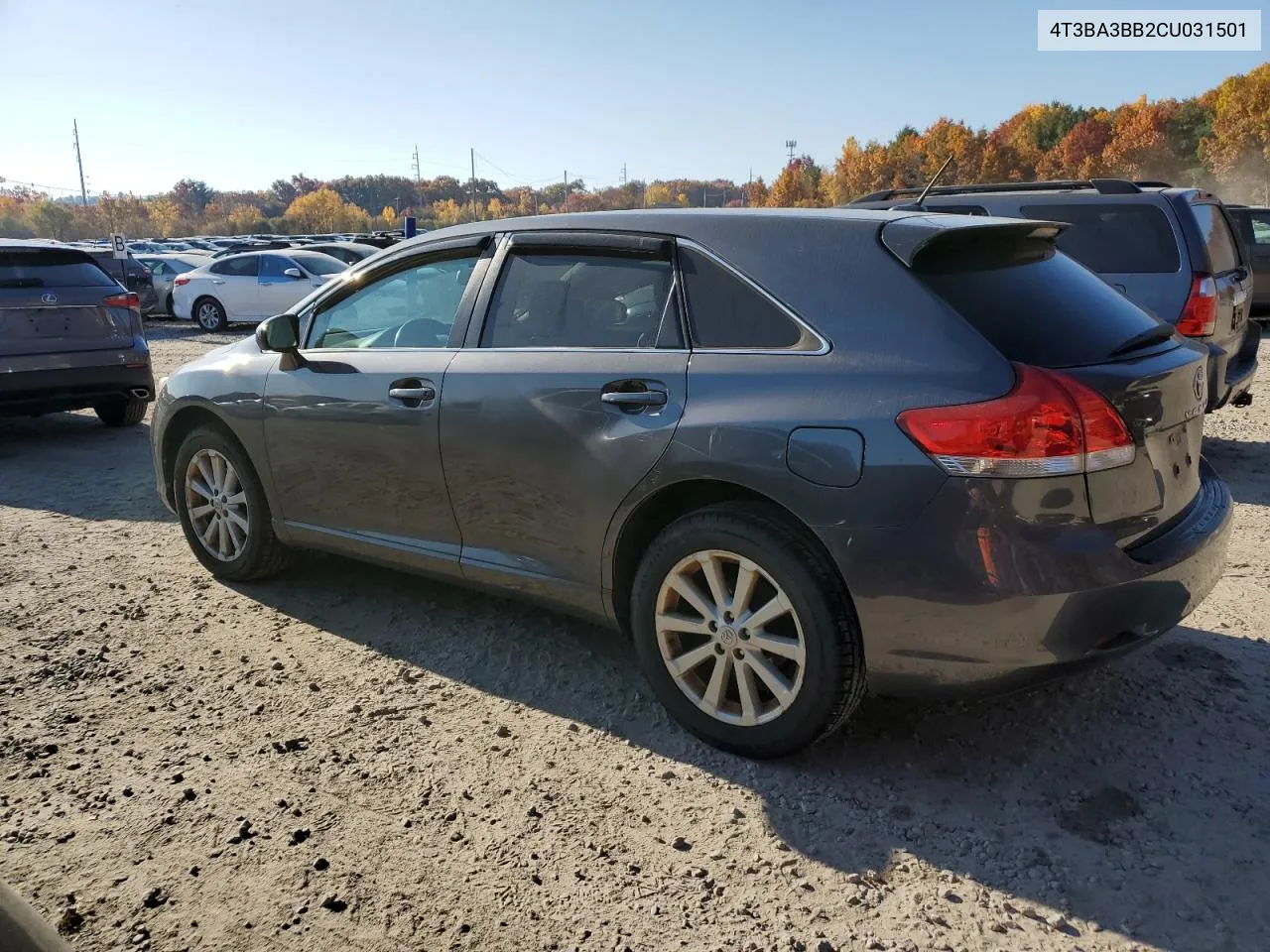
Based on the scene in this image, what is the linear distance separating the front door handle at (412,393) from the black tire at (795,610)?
1168 mm

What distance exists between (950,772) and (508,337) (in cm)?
216

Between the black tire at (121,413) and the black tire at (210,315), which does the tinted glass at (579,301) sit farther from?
the black tire at (210,315)

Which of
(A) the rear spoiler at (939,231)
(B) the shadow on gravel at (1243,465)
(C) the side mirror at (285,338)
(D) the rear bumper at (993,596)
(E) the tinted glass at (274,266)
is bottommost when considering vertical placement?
(B) the shadow on gravel at (1243,465)

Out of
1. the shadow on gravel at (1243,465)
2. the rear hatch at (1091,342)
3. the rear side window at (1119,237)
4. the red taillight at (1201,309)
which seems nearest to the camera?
the rear hatch at (1091,342)

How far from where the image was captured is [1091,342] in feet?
9.66

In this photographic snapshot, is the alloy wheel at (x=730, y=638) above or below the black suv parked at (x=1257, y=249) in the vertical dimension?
below

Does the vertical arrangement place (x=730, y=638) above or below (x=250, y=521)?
below

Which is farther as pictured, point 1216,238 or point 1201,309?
point 1216,238

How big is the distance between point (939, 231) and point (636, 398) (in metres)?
1.06

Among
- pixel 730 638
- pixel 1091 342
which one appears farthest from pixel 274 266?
pixel 1091 342

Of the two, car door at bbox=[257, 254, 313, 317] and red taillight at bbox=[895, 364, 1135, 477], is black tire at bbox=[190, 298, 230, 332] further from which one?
red taillight at bbox=[895, 364, 1135, 477]

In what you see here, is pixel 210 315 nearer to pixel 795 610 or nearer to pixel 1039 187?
pixel 1039 187

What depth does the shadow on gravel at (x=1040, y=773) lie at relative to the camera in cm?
255

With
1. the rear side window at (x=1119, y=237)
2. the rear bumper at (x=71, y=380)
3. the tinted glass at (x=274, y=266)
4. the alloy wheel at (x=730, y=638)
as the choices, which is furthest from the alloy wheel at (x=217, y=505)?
the tinted glass at (x=274, y=266)
